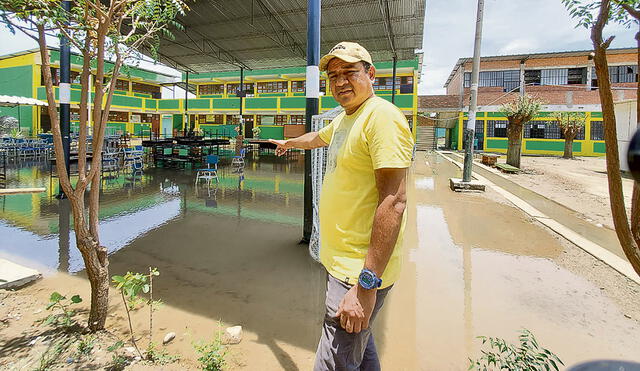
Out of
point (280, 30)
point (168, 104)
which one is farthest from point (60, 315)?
point (168, 104)

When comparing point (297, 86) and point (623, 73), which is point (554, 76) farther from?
point (297, 86)

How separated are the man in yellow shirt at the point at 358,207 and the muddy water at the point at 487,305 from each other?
3.93ft

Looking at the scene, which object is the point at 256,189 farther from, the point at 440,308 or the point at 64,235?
the point at 440,308

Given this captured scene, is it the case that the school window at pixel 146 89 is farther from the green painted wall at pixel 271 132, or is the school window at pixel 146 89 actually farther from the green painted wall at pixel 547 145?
the green painted wall at pixel 547 145

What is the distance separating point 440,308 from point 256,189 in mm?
7219

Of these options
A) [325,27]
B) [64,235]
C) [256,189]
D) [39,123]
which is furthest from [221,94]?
[64,235]

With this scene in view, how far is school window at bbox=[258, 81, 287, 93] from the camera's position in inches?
1216

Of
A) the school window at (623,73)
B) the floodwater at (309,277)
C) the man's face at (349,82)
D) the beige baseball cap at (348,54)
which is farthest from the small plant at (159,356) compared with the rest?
the school window at (623,73)

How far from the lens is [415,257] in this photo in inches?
191

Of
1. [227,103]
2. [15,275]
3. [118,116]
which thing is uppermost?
[227,103]

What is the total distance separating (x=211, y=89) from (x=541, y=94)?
28.0 metres

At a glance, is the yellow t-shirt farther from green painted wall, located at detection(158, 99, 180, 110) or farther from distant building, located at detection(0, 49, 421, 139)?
green painted wall, located at detection(158, 99, 180, 110)

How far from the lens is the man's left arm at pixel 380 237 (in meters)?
1.42

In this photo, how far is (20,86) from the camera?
25.3m
